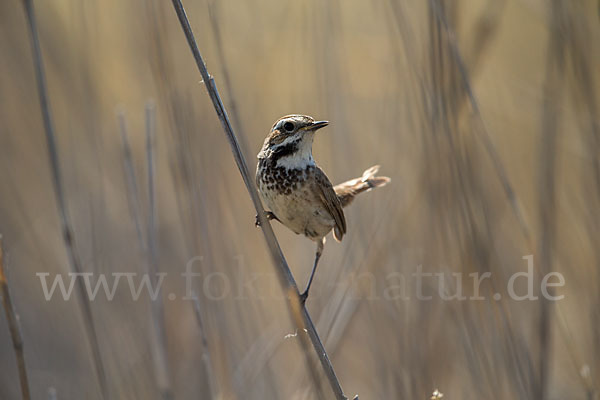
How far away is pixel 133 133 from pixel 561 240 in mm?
3246

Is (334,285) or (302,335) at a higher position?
(302,335)

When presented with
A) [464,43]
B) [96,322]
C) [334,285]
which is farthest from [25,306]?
[464,43]

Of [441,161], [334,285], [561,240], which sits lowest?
[561,240]

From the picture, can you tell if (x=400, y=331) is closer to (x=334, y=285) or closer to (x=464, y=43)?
(x=334, y=285)

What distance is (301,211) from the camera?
2764 millimetres

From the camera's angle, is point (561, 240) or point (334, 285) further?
point (561, 240)

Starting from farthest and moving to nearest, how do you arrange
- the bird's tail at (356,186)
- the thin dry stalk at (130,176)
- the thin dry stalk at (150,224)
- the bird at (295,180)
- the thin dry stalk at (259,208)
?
the bird's tail at (356,186) < the bird at (295,180) < the thin dry stalk at (130,176) < the thin dry stalk at (150,224) < the thin dry stalk at (259,208)

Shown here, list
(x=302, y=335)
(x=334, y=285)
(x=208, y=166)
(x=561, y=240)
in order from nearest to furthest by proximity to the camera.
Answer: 1. (x=302, y=335)
2. (x=334, y=285)
3. (x=208, y=166)
4. (x=561, y=240)

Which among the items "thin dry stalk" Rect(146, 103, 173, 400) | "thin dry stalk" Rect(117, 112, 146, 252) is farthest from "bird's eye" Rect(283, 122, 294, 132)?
"thin dry stalk" Rect(117, 112, 146, 252)

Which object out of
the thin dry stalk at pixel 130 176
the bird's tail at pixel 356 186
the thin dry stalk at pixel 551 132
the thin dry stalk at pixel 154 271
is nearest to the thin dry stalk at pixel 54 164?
the thin dry stalk at pixel 154 271

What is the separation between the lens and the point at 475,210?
2586 mm

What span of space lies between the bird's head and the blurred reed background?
0.14 metres

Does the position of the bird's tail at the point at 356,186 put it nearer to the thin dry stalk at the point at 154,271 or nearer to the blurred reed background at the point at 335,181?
the blurred reed background at the point at 335,181

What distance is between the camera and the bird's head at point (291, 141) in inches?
104
